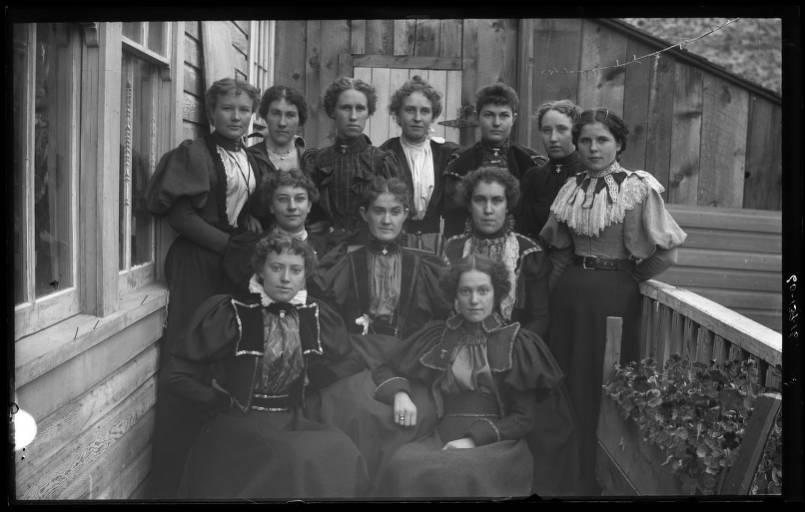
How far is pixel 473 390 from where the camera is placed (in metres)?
3.43

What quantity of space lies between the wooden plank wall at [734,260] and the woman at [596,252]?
128 millimetres

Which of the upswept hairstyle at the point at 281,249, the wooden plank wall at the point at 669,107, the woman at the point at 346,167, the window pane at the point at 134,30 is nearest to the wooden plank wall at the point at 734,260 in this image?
the wooden plank wall at the point at 669,107

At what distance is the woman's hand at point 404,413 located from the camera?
134 inches

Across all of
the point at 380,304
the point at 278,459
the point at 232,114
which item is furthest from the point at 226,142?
the point at 278,459

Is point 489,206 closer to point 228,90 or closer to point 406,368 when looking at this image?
point 406,368

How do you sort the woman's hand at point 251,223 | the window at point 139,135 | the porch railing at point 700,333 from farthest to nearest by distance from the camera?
1. the woman's hand at point 251,223
2. the window at point 139,135
3. the porch railing at point 700,333

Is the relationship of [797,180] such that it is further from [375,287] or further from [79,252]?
[79,252]

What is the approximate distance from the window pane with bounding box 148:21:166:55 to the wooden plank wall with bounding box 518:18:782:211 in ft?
4.66

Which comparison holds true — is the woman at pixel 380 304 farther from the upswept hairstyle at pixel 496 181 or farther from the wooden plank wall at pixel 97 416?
the wooden plank wall at pixel 97 416

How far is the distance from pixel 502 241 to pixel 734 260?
39.6 inches

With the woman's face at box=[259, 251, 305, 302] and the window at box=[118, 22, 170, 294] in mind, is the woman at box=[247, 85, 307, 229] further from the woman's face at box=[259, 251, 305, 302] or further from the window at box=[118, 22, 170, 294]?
the window at box=[118, 22, 170, 294]

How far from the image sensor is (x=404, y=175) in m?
3.47

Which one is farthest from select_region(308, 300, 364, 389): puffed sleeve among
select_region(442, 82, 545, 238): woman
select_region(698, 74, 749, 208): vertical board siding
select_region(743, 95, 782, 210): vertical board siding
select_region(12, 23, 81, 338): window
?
select_region(743, 95, 782, 210): vertical board siding

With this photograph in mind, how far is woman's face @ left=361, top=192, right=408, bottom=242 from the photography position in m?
3.43
